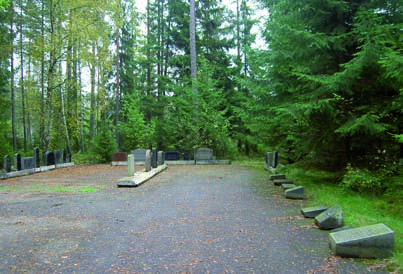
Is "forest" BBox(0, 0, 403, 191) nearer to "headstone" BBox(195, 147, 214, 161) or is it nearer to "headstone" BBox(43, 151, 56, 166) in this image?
"headstone" BBox(195, 147, 214, 161)

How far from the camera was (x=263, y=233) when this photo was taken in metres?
4.67

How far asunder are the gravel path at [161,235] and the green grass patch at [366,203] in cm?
55

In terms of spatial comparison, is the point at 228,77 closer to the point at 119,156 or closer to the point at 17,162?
the point at 119,156

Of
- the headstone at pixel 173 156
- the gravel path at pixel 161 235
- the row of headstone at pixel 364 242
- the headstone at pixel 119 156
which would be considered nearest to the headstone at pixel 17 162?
the gravel path at pixel 161 235

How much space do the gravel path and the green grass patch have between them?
0.55 m

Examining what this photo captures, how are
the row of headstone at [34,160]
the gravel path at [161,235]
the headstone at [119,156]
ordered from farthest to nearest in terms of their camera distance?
the headstone at [119,156] < the row of headstone at [34,160] < the gravel path at [161,235]

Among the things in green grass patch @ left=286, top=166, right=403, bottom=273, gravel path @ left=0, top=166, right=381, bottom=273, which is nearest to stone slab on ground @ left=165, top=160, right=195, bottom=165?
green grass patch @ left=286, top=166, right=403, bottom=273

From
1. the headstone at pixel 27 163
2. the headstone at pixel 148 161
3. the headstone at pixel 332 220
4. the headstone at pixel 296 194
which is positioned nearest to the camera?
the headstone at pixel 332 220

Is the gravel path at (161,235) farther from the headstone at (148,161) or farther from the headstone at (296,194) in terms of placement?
the headstone at (148,161)

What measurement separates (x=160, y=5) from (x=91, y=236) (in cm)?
2296

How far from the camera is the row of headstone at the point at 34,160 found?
1168 centimetres

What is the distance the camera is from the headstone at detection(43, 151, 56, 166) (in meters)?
14.4

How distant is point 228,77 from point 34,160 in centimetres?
1261

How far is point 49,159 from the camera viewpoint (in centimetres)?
1473
